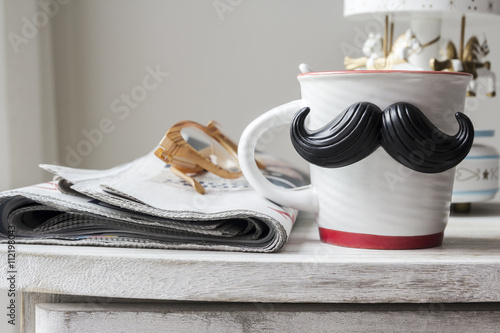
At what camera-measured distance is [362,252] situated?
0.40 meters

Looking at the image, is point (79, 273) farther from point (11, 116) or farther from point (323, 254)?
point (11, 116)

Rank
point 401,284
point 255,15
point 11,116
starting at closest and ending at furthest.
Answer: point 401,284 < point 11,116 < point 255,15

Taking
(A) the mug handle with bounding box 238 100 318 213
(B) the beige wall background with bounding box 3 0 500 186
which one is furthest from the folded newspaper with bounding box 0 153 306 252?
(B) the beige wall background with bounding box 3 0 500 186

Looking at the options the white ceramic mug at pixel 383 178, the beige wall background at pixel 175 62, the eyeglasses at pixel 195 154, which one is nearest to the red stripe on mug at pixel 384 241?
the white ceramic mug at pixel 383 178

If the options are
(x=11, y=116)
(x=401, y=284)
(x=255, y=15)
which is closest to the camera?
(x=401, y=284)

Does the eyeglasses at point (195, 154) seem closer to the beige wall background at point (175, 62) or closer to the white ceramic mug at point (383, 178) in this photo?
the white ceramic mug at point (383, 178)

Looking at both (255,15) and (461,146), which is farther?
(255,15)

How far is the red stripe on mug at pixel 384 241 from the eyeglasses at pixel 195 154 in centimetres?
15

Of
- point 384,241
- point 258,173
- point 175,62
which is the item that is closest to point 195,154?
point 258,173

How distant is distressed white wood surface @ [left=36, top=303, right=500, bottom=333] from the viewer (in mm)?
377

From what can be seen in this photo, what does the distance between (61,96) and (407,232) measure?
0.92 metres

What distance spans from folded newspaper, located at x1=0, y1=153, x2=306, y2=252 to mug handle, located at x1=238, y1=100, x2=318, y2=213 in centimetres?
1

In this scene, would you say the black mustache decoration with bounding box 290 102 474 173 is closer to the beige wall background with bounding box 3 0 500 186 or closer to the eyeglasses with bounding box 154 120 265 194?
the eyeglasses with bounding box 154 120 265 194

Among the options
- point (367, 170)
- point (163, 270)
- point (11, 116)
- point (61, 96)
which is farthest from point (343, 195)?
point (61, 96)
